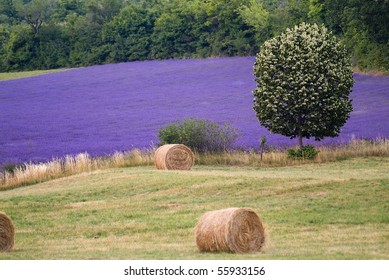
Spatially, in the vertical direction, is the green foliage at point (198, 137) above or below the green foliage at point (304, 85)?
below

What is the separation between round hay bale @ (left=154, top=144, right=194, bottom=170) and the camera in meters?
28.9

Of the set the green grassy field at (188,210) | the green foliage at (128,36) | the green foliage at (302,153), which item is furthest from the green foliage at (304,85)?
the green foliage at (128,36)

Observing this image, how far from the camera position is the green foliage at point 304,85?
33.1 meters

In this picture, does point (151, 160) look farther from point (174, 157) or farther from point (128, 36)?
point (128, 36)

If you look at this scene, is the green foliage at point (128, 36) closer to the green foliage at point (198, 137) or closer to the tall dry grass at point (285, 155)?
the green foliage at point (198, 137)

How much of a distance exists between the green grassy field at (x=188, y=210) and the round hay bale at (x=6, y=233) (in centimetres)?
24

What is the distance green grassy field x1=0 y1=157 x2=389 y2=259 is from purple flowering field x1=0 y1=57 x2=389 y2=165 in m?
6.08

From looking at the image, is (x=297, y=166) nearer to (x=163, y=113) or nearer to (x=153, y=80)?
(x=163, y=113)

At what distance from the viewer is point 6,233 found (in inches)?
679

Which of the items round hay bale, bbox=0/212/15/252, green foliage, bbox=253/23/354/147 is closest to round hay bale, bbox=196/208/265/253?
round hay bale, bbox=0/212/15/252

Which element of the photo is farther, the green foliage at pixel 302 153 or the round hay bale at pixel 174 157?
the green foliage at pixel 302 153

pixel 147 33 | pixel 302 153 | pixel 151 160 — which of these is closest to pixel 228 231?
pixel 151 160

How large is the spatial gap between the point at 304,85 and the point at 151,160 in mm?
5407

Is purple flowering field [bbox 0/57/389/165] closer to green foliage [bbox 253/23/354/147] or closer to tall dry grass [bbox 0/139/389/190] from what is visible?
tall dry grass [bbox 0/139/389/190]
